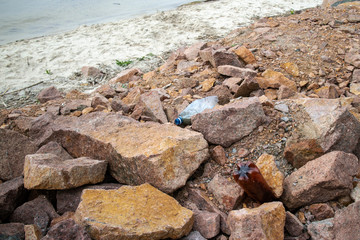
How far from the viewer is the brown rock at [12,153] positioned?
2479 millimetres

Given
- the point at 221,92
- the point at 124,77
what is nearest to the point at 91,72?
the point at 124,77

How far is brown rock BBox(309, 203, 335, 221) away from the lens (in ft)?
6.31

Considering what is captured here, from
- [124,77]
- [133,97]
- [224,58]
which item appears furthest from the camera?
[124,77]

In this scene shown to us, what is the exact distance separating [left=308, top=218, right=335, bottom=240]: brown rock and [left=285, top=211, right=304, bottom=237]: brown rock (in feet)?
0.21

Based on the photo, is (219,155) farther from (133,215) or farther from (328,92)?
(328,92)

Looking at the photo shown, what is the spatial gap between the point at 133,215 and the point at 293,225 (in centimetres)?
109

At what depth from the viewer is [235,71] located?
375 centimetres

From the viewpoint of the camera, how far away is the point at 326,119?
7.77ft

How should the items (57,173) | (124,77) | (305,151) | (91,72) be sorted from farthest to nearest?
(91,72) → (124,77) → (305,151) → (57,173)

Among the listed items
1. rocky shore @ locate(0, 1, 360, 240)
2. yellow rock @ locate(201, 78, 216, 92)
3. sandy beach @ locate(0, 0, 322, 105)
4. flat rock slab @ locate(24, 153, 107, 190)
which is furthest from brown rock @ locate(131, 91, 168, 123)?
sandy beach @ locate(0, 0, 322, 105)

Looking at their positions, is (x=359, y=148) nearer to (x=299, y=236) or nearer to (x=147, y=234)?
(x=299, y=236)

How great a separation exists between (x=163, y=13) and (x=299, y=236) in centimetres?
785

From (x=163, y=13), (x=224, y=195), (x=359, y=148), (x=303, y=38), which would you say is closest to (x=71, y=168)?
(x=224, y=195)

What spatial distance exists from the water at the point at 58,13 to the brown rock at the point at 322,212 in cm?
822
